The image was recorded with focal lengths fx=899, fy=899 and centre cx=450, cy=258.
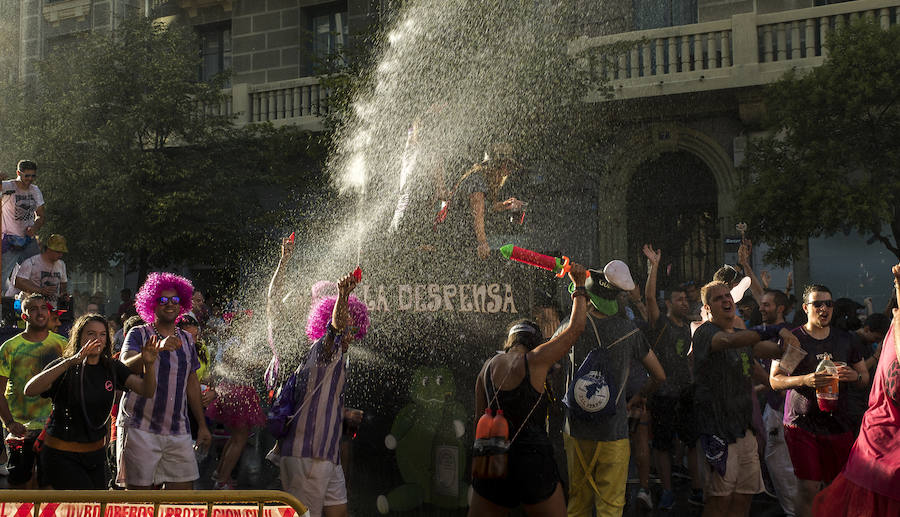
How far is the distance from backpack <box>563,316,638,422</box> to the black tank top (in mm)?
856

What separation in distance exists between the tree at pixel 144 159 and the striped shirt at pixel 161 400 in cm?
833

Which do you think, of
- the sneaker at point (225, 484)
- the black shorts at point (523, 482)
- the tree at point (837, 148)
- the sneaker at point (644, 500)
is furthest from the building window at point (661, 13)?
the black shorts at point (523, 482)

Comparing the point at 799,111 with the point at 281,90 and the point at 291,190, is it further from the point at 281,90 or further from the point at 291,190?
the point at 281,90

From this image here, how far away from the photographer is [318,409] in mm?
5004

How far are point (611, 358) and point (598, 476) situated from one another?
729mm

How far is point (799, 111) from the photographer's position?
11.7m

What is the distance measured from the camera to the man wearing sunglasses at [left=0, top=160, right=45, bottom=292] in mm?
10375

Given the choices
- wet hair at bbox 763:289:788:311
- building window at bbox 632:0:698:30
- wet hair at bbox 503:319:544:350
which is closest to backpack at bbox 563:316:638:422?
wet hair at bbox 503:319:544:350

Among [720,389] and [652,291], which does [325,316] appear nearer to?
[720,389]

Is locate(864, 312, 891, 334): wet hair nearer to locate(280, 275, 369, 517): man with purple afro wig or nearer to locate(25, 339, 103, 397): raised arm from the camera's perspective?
locate(280, 275, 369, 517): man with purple afro wig

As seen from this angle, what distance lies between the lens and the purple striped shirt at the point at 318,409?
4961 mm

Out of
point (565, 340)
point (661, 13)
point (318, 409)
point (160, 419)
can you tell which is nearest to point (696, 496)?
point (565, 340)

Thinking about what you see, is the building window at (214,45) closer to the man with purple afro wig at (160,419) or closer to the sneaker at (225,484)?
the sneaker at (225,484)

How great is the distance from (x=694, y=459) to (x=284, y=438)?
3.79m
